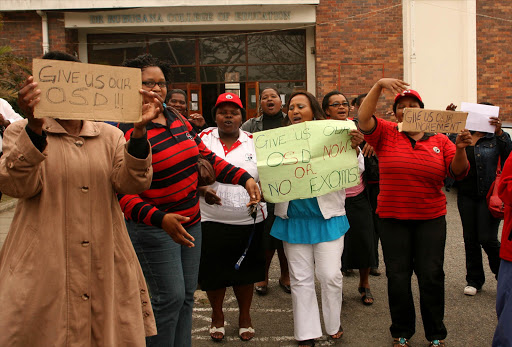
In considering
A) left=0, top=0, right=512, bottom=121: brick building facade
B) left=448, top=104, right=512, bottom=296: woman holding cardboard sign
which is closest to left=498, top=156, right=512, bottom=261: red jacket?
left=448, top=104, right=512, bottom=296: woman holding cardboard sign

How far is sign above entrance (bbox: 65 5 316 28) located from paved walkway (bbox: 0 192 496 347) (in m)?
9.89

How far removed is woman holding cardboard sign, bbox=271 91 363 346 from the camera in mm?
3793

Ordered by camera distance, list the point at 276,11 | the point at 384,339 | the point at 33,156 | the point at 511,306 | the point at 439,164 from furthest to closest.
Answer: the point at 276,11, the point at 384,339, the point at 439,164, the point at 511,306, the point at 33,156

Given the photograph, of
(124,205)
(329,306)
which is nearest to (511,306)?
(329,306)

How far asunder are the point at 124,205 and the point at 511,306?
92.3 inches

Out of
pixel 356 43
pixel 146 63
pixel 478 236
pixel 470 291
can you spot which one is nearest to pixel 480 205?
pixel 478 236

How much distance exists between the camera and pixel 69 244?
2.19 m

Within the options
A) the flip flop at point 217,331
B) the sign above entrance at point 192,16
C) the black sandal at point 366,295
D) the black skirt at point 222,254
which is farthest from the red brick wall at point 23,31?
the black sandal at point 366,295

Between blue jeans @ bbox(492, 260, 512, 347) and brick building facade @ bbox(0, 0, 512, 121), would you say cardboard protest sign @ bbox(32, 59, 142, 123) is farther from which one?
brick building facade @ bbox(0, 0, 512, 121)

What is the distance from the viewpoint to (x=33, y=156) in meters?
1.97

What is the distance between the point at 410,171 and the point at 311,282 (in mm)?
1180

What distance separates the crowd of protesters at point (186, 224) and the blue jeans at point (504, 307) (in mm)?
12

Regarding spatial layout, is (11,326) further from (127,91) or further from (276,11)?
(276,11)

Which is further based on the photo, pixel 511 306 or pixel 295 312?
pixel 295 312
